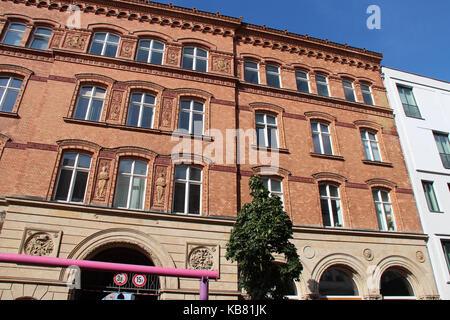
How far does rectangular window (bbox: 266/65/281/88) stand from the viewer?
56.0 ft

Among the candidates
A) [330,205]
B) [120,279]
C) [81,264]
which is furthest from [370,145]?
[81,264]

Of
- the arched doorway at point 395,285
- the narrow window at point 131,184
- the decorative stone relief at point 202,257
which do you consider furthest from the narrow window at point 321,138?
the narrow window at point 131,184

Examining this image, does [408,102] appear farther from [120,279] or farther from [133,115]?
[120,279]

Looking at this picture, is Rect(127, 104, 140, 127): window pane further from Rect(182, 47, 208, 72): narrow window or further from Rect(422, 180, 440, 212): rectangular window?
Rect(422, 180, 440, 212): rectangular window

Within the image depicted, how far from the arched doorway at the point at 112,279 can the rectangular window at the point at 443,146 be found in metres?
16.7

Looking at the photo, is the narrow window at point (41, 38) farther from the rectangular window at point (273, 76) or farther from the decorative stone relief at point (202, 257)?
the decorative stone relief at point (202, 257)

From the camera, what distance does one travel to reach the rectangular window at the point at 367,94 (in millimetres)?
18359

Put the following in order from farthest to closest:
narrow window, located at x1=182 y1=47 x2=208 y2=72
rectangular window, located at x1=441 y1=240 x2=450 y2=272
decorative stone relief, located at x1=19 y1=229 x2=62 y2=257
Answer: narrow window, located at x1=182 y1=47 x2=208 y2=72 → rectangular window, located at x1=441 y1=240 x2=450 y2=272 → decorative stone relief, located at x1=19 y1=229 x2=62 y2=257

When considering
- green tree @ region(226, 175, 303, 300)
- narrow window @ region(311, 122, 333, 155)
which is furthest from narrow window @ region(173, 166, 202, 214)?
narrow window @ region(311, 122, 333, 155)

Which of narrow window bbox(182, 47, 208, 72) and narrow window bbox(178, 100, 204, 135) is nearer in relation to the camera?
narrow window bbox(178, 100, 204, 135)

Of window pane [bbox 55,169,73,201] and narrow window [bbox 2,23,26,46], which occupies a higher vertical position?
narrow window [bbox 2,23,26,46]

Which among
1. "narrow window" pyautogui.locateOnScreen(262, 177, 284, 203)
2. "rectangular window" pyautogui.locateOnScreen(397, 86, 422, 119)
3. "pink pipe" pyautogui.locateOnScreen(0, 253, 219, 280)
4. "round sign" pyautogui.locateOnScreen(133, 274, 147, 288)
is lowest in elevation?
"pink pipe" pyautogui.locateOnScreen(0, 253, 219, 280)

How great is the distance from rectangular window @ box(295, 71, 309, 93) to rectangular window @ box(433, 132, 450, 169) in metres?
8.15

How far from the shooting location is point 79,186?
11.7 meters
